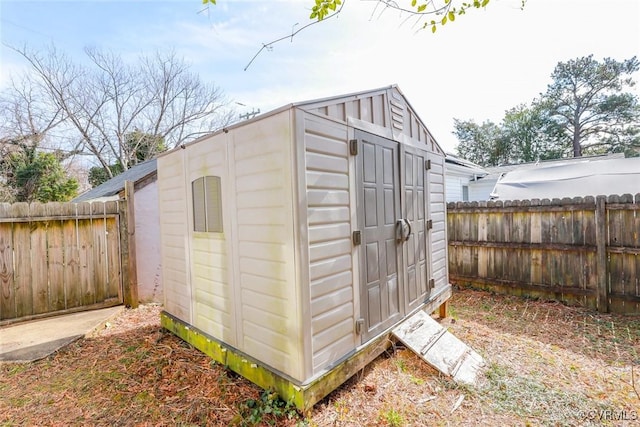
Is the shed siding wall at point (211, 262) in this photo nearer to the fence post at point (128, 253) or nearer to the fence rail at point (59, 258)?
the fence post at point (128, 253)

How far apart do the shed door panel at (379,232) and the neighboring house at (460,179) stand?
769 centimetres

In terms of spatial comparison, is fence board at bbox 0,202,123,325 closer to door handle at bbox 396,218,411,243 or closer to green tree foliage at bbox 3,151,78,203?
door handle at bbox 396,218,411,243

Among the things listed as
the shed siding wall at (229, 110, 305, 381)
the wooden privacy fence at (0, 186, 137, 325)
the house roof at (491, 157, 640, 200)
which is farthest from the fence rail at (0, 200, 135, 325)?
the house roof at (491, 157, 640, 200)

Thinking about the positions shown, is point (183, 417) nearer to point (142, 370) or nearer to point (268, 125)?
point (142, 370)

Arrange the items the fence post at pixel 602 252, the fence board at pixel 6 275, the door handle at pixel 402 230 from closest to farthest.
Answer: the door handle at pixel 402 230
the fence board at pixel 6 275
the fence post at pixel 602 252

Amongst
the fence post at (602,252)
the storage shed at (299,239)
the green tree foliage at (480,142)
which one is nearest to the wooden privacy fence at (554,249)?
the fence post at (602,252)

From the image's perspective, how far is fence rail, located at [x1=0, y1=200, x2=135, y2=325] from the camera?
4122mm

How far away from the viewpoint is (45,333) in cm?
384

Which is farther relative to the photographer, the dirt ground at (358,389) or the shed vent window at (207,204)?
the shed vent window at (207,204)

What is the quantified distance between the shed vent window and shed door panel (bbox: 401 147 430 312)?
6.37 feet

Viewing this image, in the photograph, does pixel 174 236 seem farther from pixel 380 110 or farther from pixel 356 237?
pixel 380 110

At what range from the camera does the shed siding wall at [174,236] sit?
3.42m

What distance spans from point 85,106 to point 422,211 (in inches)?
720

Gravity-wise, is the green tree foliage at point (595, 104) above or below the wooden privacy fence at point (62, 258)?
above
